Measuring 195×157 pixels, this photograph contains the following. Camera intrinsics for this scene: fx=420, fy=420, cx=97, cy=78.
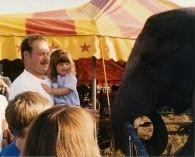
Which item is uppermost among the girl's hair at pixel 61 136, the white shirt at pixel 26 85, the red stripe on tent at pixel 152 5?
the red stripe on tent at pixel 152 5

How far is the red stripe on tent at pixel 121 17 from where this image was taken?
5362 millimetres

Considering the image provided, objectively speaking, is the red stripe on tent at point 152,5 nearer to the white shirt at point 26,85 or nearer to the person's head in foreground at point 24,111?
the white shirt at point 26,85

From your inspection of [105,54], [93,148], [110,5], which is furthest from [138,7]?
[93,148]

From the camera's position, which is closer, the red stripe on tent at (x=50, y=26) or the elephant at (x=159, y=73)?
the elephant at (x=159, y=73)

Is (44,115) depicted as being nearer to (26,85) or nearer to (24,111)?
(24,111)

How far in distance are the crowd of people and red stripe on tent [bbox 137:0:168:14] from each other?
11.2 feet

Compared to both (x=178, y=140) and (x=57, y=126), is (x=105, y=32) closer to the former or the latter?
(x=178, y=140)

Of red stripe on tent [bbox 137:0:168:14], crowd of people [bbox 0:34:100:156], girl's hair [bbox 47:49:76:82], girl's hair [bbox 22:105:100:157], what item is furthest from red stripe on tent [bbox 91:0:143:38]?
girl's hair [bbox 22:105:100:157]

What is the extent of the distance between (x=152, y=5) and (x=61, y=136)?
5798 mm

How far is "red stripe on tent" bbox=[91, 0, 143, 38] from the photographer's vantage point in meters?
5.36

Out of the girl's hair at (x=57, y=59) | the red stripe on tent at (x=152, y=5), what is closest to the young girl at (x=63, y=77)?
the girl's hair at (x=57, y=59)

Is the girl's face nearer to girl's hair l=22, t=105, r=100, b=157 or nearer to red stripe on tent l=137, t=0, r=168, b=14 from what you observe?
girl's hair l=22, t=105, r=100, b=157

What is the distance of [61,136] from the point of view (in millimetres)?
1130

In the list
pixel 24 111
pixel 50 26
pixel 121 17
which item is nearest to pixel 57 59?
pixel 24 111
